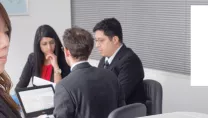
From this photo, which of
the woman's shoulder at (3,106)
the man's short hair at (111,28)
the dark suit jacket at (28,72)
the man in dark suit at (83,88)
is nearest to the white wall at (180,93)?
the man's short hair at (111,28)

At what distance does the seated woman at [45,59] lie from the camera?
318 cm

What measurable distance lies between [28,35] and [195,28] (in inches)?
136

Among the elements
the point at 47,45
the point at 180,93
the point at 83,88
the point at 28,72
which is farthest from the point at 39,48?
the point at 180,93

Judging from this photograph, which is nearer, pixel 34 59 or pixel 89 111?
pixel 89 111

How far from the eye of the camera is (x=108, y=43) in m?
2.96

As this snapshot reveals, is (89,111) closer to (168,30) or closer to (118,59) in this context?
(118,59)

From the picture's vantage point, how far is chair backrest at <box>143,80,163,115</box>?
2683 mm

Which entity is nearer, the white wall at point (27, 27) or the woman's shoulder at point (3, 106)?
the woman's shoulder at point (3, 106)

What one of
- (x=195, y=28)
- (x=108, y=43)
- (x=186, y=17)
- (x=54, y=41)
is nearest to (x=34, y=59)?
(x=54, y=41)

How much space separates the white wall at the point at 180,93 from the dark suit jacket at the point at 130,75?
77 centimetres

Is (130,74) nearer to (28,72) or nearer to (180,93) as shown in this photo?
(180,93)

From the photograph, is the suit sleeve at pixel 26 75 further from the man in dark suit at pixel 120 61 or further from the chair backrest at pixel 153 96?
the chair backrest at pixel 153 96

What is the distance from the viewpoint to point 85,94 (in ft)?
6.80

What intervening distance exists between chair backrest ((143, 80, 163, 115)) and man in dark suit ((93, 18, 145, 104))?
5 cm
